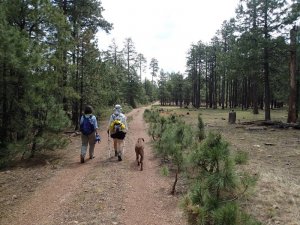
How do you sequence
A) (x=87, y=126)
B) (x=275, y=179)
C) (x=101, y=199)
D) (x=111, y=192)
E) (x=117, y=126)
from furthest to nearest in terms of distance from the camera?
(x=117, y=126) → (x=87, y=126) → (x=275, y=179) → (x=111, y=192) → (x=101, y=199)

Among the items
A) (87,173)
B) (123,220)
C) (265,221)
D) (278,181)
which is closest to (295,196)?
(278,181)

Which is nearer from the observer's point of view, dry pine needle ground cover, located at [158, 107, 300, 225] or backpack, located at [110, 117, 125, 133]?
dry pine needle ground cover, located at [158, 107, 300, 225]

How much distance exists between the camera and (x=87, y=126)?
1038cm

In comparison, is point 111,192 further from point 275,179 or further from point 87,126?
point 275,179

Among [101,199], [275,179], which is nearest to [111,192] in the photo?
[101,199]

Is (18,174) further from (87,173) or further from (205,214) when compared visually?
(205,214)

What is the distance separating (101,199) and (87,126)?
4.03m

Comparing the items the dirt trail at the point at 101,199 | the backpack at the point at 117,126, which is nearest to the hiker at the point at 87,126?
the backpack at the point at 117,126

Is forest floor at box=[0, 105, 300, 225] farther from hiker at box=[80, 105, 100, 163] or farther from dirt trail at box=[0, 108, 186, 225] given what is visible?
hiker at box=[80, 105, 100, 163]

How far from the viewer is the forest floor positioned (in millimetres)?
5852

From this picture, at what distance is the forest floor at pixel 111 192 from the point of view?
19.2ft

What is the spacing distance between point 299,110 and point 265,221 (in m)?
21.4

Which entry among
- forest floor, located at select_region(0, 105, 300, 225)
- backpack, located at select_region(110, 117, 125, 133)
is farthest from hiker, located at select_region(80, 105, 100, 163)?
backpack, located at select_region(110, 117, 125, 133)

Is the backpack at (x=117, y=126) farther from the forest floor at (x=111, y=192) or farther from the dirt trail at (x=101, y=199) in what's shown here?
the dirt trail at (x=101, y=199)
